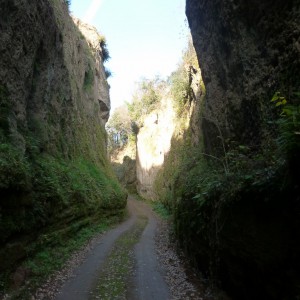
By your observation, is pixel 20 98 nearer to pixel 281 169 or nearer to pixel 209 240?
pixel 209 240

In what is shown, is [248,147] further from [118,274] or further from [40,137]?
[40,137]

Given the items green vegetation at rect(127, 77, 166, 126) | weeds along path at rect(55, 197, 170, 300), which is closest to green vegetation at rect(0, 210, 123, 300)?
weeds along path at rect(55, 197, 170, 300)

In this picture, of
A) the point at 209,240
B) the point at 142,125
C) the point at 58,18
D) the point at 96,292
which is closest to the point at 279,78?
the point at 209,240

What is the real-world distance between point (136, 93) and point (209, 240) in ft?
152

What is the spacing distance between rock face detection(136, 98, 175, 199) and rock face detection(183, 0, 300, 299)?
83.9ft

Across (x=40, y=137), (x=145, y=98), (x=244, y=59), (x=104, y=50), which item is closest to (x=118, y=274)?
(x=40, y=137)

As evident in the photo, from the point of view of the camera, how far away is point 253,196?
659 cm

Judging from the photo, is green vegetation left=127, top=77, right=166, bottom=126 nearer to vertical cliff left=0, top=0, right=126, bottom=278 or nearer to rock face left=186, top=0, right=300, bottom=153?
vertical cliff left=0, top=0, right=126, bottom=278

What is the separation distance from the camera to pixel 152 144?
154ft

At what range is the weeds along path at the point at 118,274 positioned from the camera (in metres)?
9.81

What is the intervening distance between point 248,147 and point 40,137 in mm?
11132

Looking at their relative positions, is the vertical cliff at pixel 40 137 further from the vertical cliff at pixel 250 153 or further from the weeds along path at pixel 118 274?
the vertical cliff at pixel 250 153

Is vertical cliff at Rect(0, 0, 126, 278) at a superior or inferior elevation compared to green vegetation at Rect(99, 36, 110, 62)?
inferior

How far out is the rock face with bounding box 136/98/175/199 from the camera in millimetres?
41963
